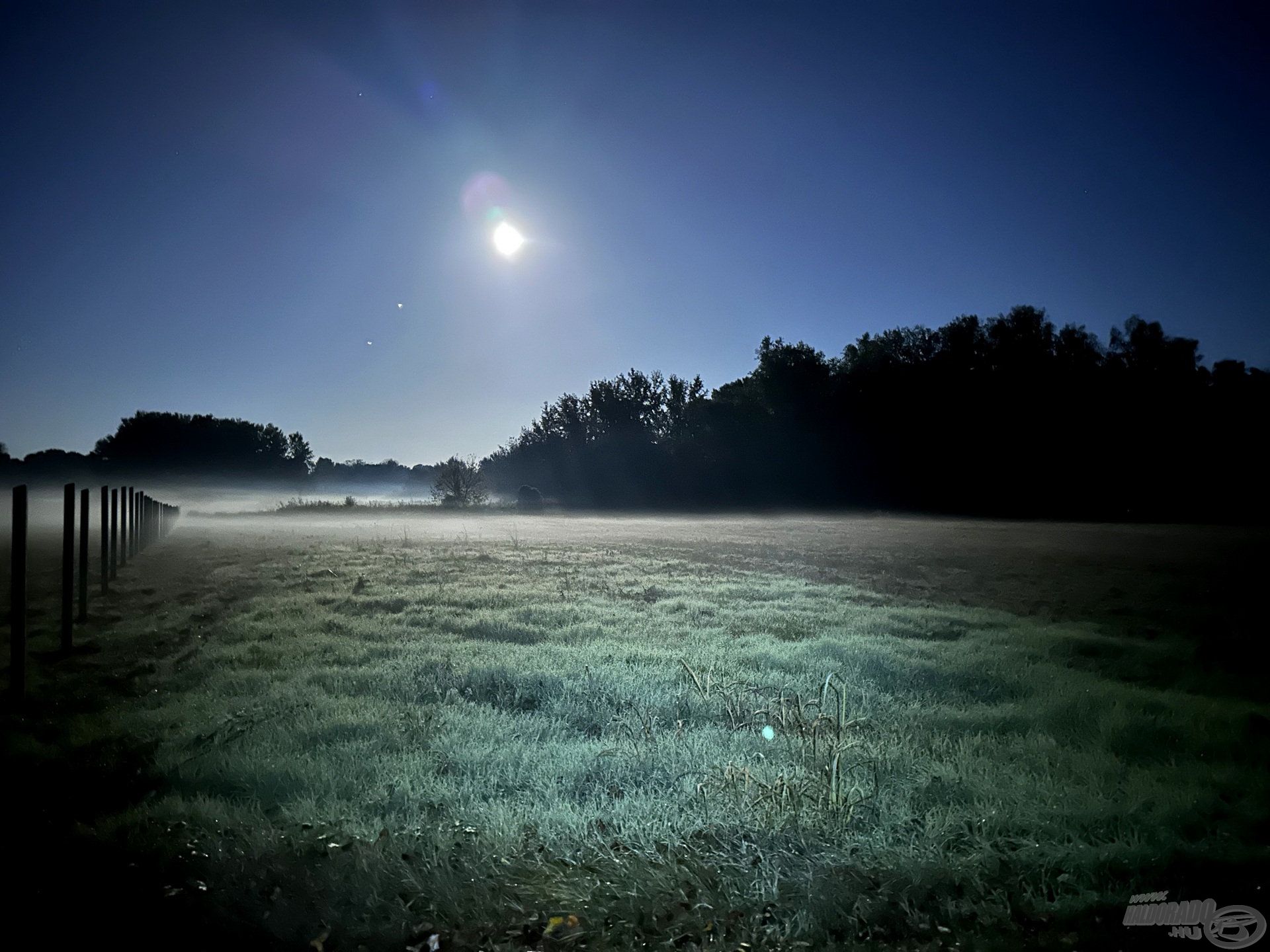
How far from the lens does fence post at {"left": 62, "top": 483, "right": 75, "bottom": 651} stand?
8156 millimetres

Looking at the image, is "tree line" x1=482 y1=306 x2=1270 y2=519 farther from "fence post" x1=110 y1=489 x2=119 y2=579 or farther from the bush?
"fence post" x1=110 y1=489 x2=119 y2=579

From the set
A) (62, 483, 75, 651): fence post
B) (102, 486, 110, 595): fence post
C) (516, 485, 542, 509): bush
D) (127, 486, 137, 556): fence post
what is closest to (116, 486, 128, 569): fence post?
(127, 486, 137, 556): fence post

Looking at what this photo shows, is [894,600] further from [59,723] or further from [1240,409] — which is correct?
[1240,409]

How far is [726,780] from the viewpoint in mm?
4254

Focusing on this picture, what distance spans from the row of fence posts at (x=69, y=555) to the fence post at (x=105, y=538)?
0.6 inches

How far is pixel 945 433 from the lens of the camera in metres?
35.9

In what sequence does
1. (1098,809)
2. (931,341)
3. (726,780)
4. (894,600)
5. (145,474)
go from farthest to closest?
(931,341) → (145,474) → (894,600) → (726,780) → (1098,809)

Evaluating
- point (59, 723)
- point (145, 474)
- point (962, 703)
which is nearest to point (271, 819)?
point (59, 723)

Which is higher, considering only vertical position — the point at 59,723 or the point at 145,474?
the point at 145,474

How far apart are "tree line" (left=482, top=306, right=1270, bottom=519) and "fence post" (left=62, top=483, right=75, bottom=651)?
2552 centimetres

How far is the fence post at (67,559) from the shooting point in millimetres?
8156

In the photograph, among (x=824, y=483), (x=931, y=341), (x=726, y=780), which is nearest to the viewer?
(x=726, y=780)

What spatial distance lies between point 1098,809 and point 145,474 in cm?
3495

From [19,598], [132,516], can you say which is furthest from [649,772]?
[132,516]
